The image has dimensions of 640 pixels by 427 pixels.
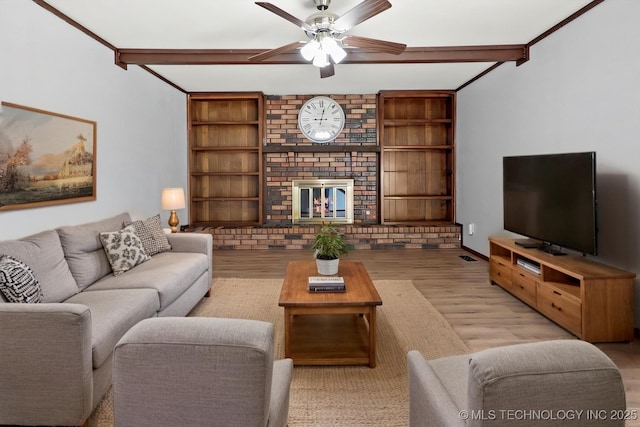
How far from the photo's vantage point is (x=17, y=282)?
200 cm

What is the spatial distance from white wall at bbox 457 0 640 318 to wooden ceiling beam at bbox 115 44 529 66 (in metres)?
0.30

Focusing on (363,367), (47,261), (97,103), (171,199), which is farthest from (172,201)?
(363,367)

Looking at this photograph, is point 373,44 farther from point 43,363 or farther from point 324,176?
point 324,176

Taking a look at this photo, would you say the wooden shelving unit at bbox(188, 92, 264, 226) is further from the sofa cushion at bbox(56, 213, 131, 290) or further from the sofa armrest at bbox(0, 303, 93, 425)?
the sofa armrest at bbox(0, 303, 93, 425)

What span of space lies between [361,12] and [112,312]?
245 cm

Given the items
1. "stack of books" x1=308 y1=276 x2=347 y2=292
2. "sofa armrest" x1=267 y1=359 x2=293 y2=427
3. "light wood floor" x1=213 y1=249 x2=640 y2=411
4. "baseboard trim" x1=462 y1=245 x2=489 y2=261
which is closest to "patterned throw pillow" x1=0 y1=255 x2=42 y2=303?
"sofa armrest" x1=267 y1=359 x2=293 y2=427

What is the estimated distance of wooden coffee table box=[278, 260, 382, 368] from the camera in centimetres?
239

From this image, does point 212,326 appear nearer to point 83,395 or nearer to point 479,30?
point 83,395

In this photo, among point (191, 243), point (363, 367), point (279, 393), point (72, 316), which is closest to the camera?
point (279, 393)

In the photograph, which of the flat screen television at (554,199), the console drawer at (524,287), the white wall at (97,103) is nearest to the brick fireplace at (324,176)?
the white wall at (97,103)

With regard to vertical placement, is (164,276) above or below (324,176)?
below

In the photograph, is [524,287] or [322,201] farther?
[322,201]

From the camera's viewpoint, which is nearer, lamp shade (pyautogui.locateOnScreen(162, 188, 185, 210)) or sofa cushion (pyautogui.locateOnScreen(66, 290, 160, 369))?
Answer: sofa cushion (pyautogui.locateOnScreen(66, 290, 160, 369))

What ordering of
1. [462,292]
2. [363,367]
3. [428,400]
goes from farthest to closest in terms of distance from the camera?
[462,292] < [363,367] < [428,400]
